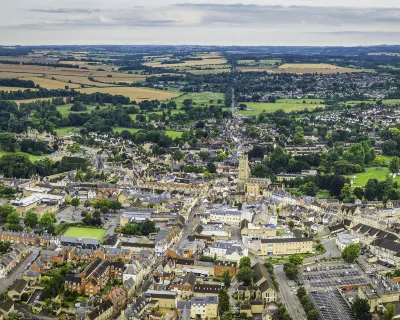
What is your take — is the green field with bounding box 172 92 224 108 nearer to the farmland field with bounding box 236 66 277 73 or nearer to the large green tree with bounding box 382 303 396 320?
the farmland field with bounding box 236 66 277 73

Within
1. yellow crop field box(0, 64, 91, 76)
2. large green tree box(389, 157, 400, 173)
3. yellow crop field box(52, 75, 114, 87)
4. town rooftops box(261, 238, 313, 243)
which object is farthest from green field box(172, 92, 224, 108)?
town rooftops box(261, 238, 313, 243)

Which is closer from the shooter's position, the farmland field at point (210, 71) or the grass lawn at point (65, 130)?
the grass lawn at point (65, 130)

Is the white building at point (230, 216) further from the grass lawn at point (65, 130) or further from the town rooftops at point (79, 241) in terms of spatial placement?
the grass lawn at point (65, 130)

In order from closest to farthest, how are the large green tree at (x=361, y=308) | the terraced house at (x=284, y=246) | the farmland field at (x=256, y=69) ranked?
the large green tree at (x=361, y=308)
the terraced house at (x=284, y=246)
the farmland field at (x=256, y=69)

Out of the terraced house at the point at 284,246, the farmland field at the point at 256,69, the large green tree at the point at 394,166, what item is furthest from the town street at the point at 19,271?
the farmland field at the point at 256,69

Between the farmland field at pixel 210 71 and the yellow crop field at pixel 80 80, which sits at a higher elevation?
the yellow crop field at pixel 80 80

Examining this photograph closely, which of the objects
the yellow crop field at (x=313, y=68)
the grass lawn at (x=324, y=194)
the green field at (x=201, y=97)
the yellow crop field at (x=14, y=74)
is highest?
the yellow crop field at (x=14, y=74)
